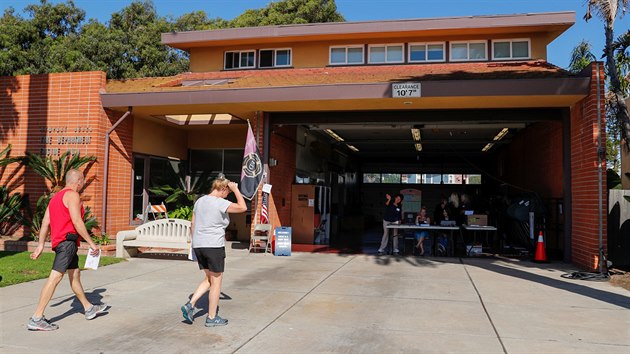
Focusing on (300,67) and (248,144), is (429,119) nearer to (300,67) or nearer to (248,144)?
(248,144)

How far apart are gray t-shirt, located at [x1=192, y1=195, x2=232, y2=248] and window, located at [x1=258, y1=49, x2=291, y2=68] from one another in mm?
12415

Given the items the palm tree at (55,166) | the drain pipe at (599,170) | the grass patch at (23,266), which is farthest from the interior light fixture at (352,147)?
the grass patch at (23,266)

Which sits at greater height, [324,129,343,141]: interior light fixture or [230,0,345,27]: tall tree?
[230,0,345,27]: tall tree

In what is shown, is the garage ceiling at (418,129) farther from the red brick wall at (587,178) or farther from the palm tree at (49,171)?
the palm tree at (49,171)

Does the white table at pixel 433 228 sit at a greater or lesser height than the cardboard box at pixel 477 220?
lesser

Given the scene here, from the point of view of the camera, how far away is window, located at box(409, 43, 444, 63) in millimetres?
16359

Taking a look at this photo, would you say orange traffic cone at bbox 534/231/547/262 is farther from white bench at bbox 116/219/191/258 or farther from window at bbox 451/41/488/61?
white bench at bbox 116/219/191/258

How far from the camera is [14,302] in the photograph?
22.0 feet

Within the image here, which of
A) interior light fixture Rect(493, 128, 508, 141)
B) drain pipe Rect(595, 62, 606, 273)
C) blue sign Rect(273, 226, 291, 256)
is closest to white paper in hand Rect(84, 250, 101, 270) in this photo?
blue sign Rect(273, 226, 291, 256)

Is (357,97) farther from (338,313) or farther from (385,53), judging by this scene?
(338,313)

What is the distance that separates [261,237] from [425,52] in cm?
865

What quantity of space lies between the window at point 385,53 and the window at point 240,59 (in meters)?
4.31

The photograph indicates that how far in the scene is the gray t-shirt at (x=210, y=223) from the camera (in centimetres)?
562

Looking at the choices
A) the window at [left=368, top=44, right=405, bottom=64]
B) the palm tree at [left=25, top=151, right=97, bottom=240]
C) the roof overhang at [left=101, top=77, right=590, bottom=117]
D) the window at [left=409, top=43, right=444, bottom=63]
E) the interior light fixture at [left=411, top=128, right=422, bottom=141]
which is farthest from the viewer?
the interior light fixture at [left=411, top=128, right=422, bottom=141]
